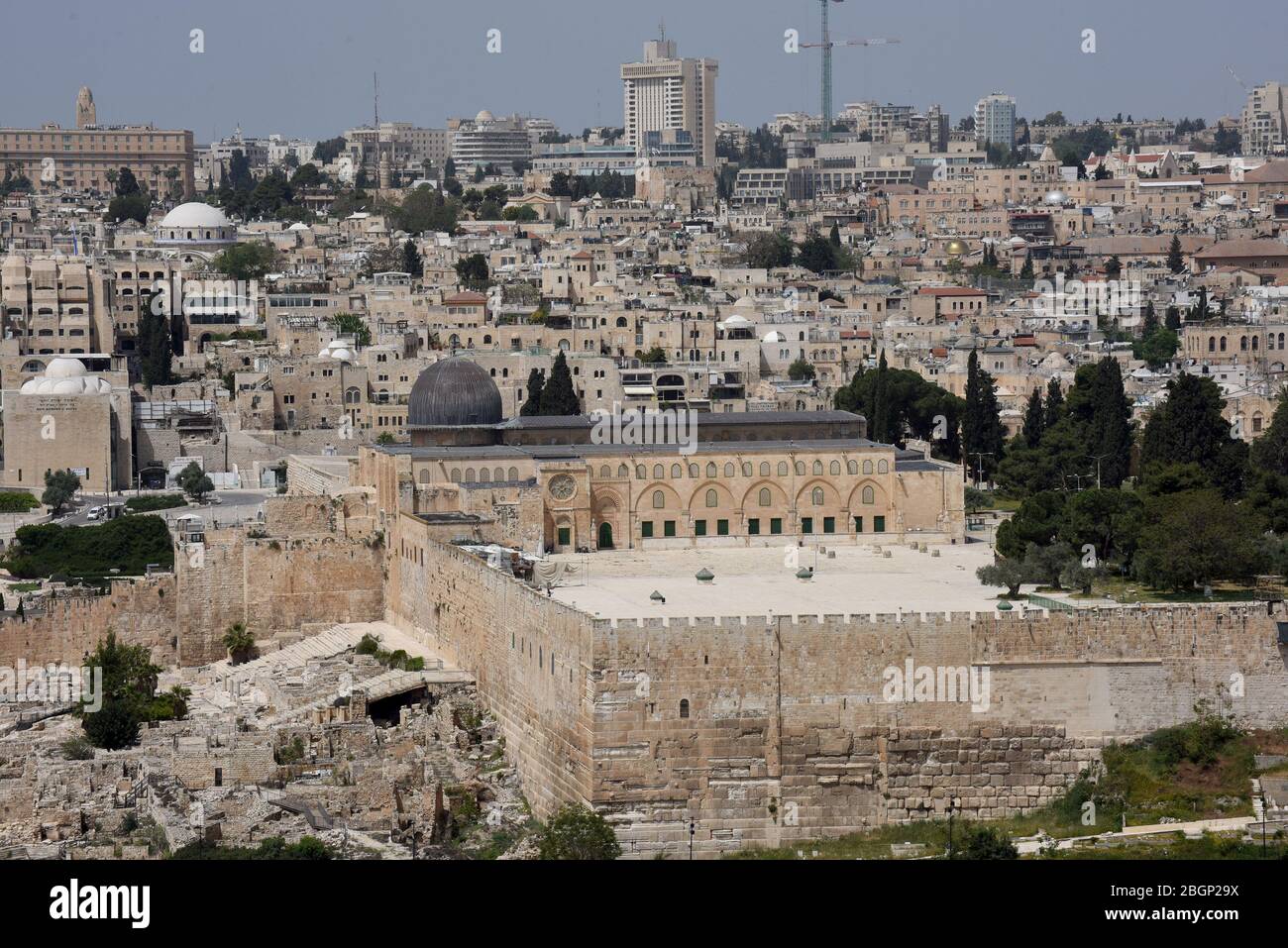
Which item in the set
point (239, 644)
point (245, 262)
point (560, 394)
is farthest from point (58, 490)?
point (245, 262)

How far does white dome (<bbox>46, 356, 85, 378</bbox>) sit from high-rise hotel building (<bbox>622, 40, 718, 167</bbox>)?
113474 millimetres

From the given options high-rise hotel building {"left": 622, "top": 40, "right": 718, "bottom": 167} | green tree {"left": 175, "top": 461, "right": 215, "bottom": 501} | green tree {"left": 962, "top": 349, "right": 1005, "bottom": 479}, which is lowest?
green tree {"left": 175, "top": 461, "right": 215, "bottom": 501}

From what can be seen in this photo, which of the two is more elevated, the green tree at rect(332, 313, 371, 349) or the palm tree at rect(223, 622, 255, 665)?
the green tree at rect(332, 313, 371, 349)

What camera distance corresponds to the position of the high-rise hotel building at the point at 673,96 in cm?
17550

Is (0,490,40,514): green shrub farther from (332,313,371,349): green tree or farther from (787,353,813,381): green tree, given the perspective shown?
(787,353,813,381): green tree

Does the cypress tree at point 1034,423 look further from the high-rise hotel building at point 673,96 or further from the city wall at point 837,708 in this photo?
the high-rise hotel building at point 673,96

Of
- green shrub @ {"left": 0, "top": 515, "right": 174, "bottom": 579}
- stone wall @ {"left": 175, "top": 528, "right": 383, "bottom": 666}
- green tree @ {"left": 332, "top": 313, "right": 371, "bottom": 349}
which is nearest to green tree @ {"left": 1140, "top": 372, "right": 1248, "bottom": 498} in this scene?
stone wall @ {"left": 175, "top": 528, "right": 383, "bottom": 666}

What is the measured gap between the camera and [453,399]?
1560 inches

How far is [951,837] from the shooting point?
2464 cm

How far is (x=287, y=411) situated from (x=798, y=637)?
37.1m

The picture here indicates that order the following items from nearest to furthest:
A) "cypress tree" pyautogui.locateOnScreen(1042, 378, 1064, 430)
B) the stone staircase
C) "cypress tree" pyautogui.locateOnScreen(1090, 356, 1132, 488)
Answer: the stone staircase < "cypress tree" pyautogui.locateOnScreen(1090, 356, 1132, 488) < "cypress tree" pyautogui.locateOnScreen(1042, 378, 1064, 430)

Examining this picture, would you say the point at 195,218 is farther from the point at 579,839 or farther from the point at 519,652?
the point at 579,839

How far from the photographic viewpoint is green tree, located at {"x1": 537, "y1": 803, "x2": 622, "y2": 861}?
23.2 metres
